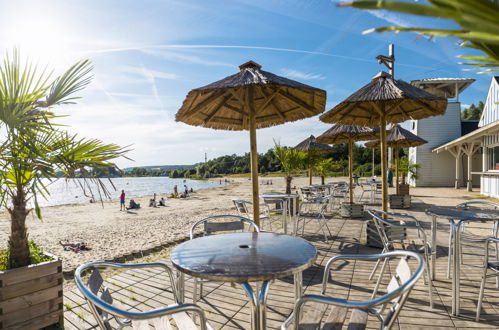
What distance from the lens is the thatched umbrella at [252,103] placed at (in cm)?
331

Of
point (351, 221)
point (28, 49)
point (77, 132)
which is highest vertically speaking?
point (28, 49)

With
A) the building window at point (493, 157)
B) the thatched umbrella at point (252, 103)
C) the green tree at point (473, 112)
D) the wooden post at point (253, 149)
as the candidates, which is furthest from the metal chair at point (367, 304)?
the green tree at point (473, 112)

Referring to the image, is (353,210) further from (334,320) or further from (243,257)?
(243,257)

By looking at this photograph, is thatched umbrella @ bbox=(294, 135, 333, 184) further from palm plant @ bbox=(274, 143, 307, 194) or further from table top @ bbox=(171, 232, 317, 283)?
table top @ bbox=(171, 232, 317, 283)

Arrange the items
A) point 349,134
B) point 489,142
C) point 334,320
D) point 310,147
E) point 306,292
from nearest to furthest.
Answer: point 334,320 < point 306,292 < point 349,134 < point 310,147 < point 489,142

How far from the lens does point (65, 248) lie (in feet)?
23.6

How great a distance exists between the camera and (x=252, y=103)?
3.83m

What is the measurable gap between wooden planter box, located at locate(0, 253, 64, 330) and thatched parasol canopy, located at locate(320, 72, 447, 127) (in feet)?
14.2

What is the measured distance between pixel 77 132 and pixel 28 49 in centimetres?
83

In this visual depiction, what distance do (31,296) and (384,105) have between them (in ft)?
17.4

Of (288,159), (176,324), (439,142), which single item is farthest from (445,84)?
(176,324)

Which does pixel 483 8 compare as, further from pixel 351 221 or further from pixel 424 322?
pixel 351 221

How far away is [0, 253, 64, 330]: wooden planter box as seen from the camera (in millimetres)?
2160

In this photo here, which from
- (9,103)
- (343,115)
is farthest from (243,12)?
(9,103)
